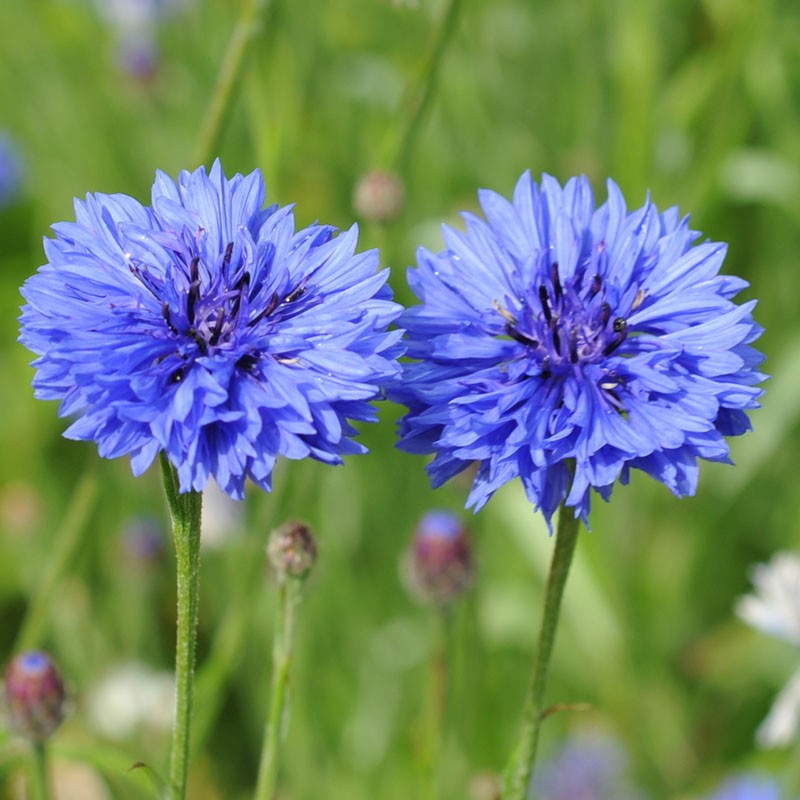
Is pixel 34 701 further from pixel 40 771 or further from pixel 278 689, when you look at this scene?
pixel 278 689

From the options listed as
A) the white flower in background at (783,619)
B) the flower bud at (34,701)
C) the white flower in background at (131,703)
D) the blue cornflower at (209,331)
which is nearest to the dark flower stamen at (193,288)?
the blue cornflower at (209,331)

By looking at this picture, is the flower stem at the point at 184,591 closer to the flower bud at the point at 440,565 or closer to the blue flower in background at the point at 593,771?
the flower bud at the point at 440,565

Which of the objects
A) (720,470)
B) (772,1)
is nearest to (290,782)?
(720,470)

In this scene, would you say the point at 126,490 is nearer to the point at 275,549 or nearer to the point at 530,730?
the point at 275,549

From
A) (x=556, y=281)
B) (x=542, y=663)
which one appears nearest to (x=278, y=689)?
(x=542, y=663)

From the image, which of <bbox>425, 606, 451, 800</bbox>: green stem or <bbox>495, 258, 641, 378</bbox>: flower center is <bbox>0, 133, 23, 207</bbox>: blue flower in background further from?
<bbox>495, 258, 641, 378</bbox>: flower center

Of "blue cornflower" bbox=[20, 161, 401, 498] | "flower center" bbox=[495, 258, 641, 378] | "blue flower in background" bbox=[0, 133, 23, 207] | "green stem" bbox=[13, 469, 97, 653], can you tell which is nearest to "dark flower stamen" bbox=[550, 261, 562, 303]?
"flower center" bbox=[495, 258, 641, 378]
